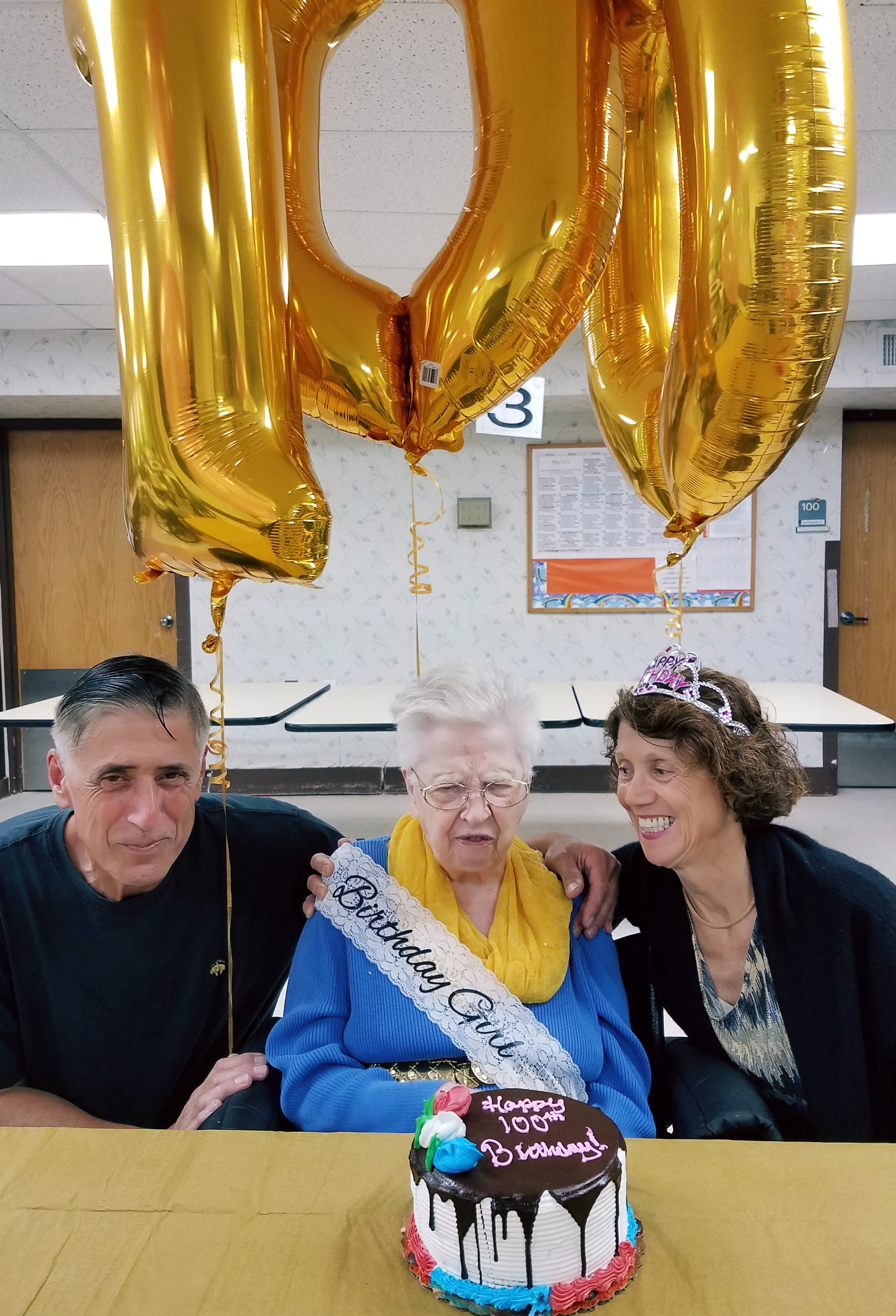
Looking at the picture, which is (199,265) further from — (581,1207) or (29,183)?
(29,183)

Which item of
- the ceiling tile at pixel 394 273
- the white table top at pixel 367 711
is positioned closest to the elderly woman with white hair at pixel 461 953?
the white table top at pixel 367 711

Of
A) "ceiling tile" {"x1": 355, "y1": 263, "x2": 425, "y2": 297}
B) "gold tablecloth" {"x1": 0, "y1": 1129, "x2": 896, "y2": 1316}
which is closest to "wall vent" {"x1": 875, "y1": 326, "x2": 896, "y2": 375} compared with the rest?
"ceiling tile" {"x1": 355, "y1": 263, "x2": 425, "y2": 297}

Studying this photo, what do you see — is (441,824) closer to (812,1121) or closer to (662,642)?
(812,1121)

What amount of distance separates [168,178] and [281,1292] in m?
0.81

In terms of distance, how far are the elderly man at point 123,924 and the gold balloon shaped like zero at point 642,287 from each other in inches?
38.8

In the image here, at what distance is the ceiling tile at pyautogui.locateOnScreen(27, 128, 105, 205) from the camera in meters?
2.67

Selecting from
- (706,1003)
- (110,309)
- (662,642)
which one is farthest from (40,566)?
(706,1003)

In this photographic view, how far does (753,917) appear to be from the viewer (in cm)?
145

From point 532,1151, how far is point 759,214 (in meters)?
0.75

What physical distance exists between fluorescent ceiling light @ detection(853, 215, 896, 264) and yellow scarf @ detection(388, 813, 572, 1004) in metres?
2.97

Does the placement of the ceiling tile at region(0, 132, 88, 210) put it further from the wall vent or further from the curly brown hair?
the wall vent

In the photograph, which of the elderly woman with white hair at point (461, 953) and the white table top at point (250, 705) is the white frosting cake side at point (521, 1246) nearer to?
the elderly woman with white hair at point (461, 953)

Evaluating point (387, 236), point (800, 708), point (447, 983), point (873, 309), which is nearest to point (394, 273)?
point (387, 236)

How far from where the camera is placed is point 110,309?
15.2 ft
